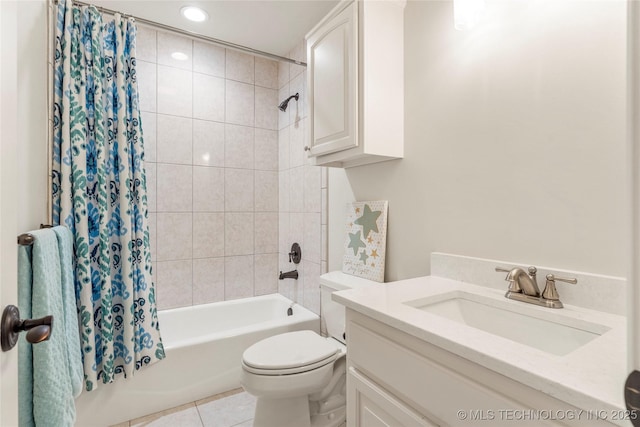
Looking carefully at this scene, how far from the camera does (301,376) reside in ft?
4.31

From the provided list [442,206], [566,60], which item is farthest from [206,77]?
[566,60]

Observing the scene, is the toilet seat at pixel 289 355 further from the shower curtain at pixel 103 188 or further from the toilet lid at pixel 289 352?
the shower curtain at pixel 103 188

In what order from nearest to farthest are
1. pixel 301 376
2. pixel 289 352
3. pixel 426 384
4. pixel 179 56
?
pixel 426 384, pixel 301 376, pixel 289 352, pixel 179 56

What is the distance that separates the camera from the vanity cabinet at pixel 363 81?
1360 millimetres

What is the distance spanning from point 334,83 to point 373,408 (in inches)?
53.9

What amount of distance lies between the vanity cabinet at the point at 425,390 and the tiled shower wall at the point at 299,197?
3.79ft

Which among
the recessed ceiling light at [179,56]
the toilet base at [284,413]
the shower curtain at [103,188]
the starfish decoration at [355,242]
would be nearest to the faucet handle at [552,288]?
the starfish decoration at [355,242]

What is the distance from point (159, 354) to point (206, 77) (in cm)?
205

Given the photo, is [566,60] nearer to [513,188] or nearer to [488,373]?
[513,188]

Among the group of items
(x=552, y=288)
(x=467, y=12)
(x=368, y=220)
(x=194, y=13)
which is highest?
(x=194, y=13)

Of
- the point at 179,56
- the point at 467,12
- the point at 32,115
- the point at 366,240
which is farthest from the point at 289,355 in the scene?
the point at 179,56

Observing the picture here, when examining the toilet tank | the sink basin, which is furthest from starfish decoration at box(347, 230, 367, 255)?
the sink basin

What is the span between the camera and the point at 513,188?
106 cm

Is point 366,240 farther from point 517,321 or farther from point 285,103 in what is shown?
point 285,103
